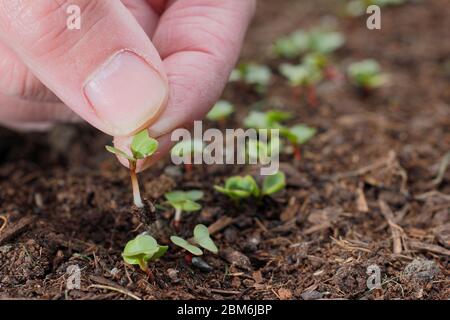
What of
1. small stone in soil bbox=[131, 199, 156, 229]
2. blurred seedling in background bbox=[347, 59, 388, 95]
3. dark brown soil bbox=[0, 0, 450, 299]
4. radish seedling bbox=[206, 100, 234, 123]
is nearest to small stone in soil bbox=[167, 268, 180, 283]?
dark brown soil bbox=[0, 0, 450, 299]

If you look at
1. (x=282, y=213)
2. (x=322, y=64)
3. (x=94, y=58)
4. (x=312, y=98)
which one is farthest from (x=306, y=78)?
(x=94, y=58)

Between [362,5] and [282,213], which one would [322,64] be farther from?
[282,213]

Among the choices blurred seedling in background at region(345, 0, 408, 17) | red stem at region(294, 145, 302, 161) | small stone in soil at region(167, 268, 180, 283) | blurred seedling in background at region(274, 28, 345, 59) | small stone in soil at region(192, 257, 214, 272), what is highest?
blurred seedling in background at region(345, 0, 408, 17)

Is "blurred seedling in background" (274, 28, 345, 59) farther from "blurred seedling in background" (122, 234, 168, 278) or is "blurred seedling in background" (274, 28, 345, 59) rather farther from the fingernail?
"blurred seedling in background" (122, 234, 168, 278)

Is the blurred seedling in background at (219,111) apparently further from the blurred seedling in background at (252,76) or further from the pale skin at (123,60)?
the pale skin at (123,60)
